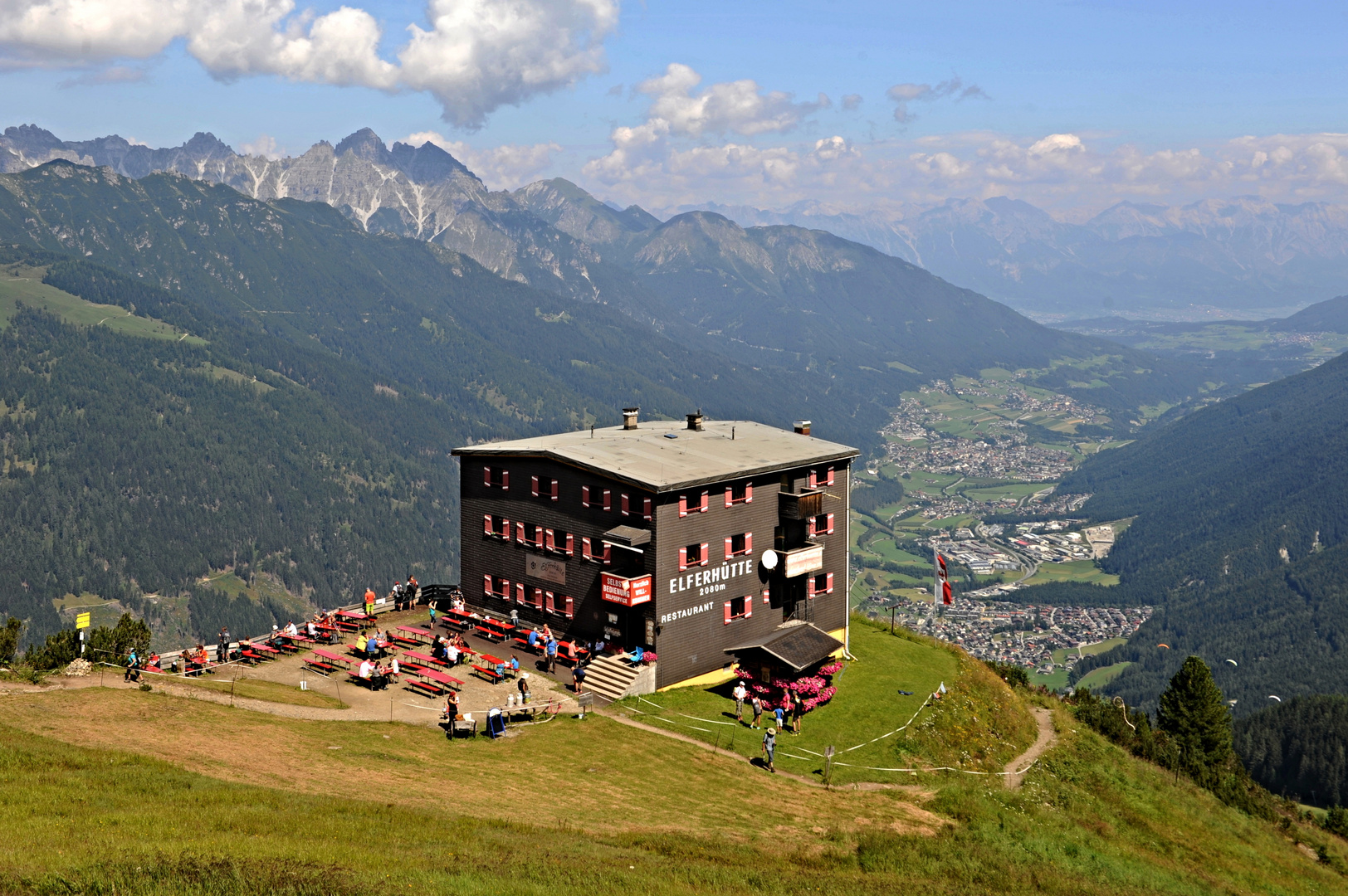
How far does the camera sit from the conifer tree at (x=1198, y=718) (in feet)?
262

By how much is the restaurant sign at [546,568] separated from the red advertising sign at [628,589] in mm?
6309

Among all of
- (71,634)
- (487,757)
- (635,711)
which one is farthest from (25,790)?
(635,711)

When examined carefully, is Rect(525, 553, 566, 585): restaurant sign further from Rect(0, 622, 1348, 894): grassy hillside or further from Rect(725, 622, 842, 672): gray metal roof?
Rect(0, 622, 1348, 894): grassy hillside

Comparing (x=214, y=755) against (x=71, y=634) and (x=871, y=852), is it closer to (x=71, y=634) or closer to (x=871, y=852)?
(x=71, y=634)

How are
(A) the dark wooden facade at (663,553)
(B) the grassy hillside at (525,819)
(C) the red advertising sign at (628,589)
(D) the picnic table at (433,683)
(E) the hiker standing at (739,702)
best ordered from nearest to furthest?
(B) the grassy hillside at (525,819), (D) the picnic table at (433,683), (E) the hiker standing at (739,702), (C) the red advertising sign at (628,589), (A) the dark wooden facade at (663,553)

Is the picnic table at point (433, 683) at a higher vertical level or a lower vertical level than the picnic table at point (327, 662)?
lower

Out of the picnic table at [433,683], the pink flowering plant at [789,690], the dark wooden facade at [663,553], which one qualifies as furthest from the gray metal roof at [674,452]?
the picnic table at [433,683]

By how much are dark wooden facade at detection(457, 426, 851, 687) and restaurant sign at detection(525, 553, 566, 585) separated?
0.09m

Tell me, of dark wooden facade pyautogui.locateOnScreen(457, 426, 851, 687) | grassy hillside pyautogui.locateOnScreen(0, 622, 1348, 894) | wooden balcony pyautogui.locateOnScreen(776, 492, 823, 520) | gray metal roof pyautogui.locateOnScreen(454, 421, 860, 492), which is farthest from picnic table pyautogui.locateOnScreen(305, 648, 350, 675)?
wooden balcony pyautogui.locateOnScreen(776, 492, 823, 520)

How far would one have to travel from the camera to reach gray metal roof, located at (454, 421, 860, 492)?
206 ft

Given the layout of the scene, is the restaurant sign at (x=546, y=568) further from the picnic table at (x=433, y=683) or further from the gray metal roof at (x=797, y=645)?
the gray metal roof at (x=797, y=645)

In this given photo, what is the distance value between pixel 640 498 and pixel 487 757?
1944cm

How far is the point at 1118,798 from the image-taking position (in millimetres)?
58531

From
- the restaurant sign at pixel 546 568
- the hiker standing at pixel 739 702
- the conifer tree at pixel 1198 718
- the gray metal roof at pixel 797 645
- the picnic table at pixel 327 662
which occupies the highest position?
the restaurant sign at pixel 546 568
